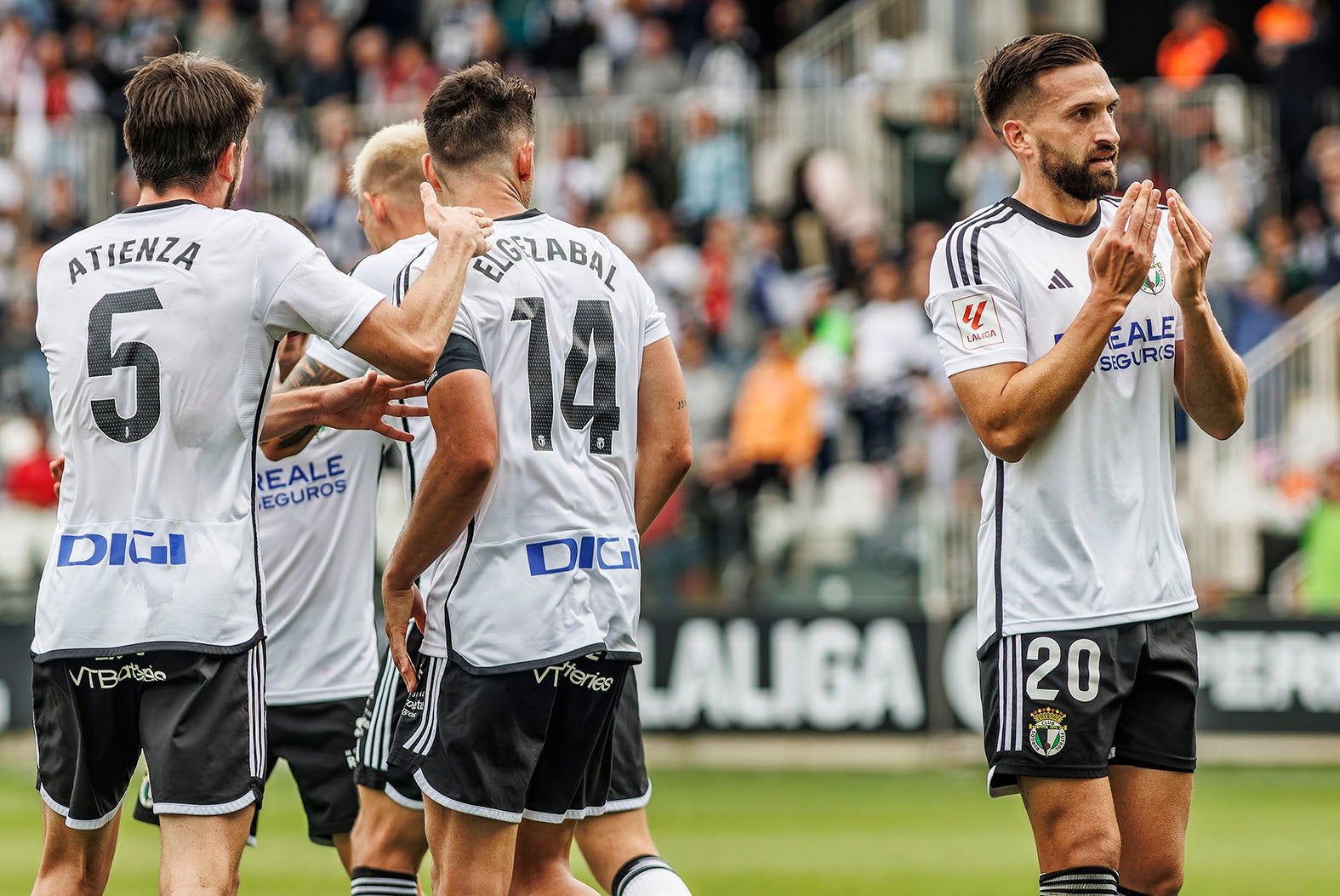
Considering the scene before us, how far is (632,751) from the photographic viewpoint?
17.5ft

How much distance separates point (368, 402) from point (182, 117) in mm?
911

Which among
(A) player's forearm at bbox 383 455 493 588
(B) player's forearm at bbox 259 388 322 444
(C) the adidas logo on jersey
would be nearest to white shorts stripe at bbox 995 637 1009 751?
(C) the adidas logo on jersey

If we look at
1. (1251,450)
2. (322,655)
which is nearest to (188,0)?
(1251,450)

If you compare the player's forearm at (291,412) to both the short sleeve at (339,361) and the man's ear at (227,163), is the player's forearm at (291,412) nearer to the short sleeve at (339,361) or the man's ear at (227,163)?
the short sleeve at (339,361)

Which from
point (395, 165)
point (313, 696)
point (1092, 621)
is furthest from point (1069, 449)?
point (313, 696)

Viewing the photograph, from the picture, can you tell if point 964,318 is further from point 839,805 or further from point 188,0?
point 188,0

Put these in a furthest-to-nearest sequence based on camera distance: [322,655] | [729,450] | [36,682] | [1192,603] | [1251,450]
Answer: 1. [729,450]
2. [1251,450]
3. [322,655]
4. [1192,603]
5. [36,682]

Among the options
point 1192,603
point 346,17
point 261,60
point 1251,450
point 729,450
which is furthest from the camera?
point 346,17

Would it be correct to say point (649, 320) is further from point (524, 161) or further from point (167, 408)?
point (167, 408)

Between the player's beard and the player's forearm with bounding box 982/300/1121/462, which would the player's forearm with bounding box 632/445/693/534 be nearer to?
the player's forearm with bounding box 982/300/1121/462

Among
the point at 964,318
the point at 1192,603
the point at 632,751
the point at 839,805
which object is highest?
the point at 964,318

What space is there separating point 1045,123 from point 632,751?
6.82ft

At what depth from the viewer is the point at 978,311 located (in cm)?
489

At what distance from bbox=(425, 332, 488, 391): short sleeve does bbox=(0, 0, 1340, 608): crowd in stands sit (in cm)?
896
